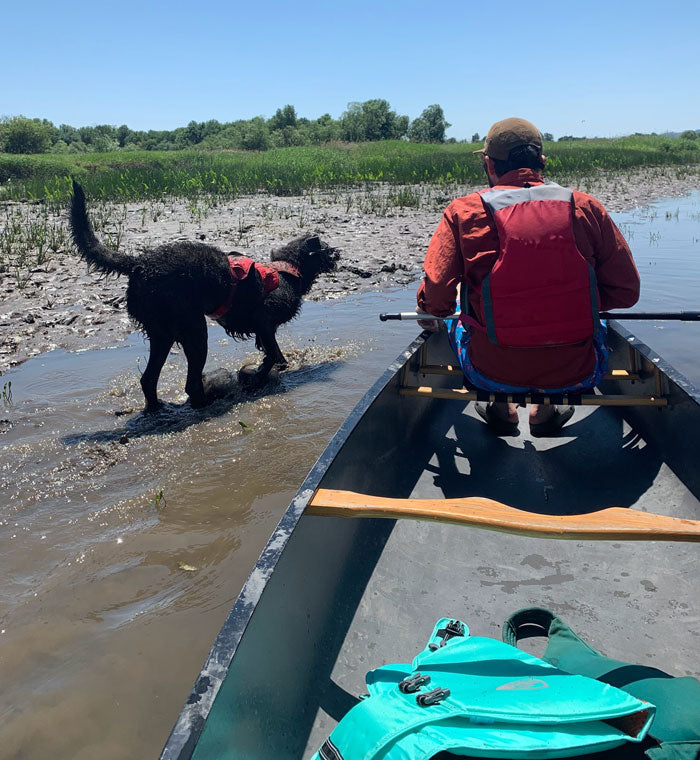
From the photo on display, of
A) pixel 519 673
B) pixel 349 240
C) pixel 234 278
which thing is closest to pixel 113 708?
pixel 519 673

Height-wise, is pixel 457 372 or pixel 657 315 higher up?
pixel 657 315

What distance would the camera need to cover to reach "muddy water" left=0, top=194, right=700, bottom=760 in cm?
234

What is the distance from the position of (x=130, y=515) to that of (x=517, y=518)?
2443 mm

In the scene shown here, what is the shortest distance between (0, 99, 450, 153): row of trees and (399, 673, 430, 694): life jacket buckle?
191ft

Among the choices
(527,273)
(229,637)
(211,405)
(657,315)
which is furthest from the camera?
(211,405)

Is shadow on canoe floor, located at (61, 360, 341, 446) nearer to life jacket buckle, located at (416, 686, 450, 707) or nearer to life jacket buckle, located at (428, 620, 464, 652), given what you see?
life jacket buckle, located at (428, 620, 464, 652)

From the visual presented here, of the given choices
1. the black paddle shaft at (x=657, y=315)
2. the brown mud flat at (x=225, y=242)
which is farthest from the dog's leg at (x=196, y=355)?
the black paddle shaft at (x=657, y=315)

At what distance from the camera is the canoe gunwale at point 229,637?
1.32 meters

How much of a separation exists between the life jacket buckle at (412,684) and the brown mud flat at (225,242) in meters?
6.17

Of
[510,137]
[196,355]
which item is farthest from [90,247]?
[510,137]

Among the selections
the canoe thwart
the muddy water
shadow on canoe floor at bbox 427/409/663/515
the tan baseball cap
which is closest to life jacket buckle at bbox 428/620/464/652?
the muddy water

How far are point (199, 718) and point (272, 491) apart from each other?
8.47 ft

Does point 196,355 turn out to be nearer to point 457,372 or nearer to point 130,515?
point 130,515

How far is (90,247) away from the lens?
499cm
